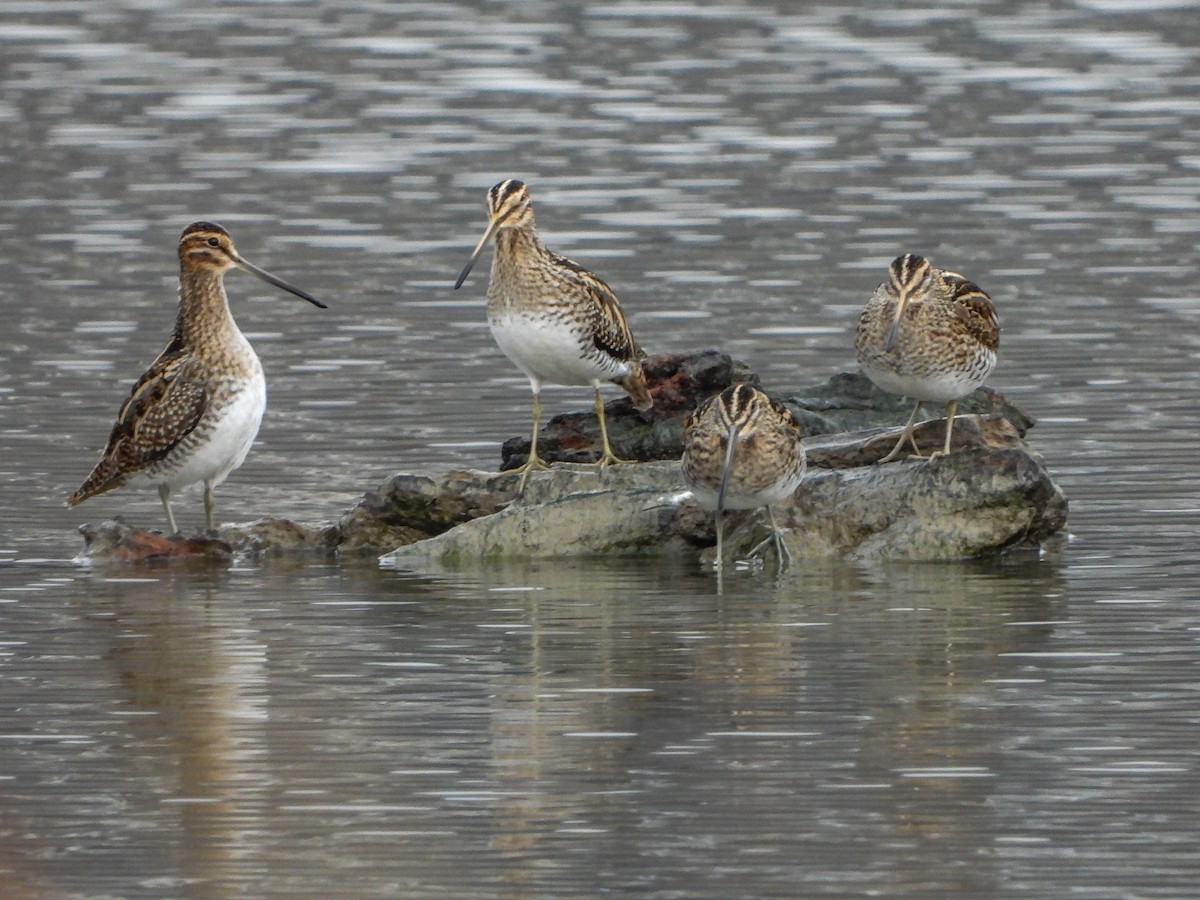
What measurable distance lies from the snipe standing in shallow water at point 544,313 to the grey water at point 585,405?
50.2 inches

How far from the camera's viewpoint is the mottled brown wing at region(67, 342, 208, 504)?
14562 mm

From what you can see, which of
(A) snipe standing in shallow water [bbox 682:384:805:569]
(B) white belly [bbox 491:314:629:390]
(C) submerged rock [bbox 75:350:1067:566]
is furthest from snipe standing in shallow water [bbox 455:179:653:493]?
(A) snipe standing in shallow water [bbox 682:384:805:569]

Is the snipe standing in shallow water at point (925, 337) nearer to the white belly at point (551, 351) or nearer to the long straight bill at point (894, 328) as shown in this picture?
the long straight bill at point (894, 328)

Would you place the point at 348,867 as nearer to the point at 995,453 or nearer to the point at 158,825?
the point at 158,825

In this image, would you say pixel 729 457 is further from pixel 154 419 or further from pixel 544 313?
pixel 154 419

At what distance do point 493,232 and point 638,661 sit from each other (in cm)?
386

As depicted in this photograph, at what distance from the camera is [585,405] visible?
19656 mm

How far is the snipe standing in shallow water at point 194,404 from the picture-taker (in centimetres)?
1459

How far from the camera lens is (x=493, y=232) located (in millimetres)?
15117

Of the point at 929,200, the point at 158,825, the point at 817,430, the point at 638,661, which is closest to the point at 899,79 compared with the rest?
the point at 929,200

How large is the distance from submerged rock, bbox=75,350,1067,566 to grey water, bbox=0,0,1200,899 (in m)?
0.24

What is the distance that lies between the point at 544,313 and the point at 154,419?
7.08 feet

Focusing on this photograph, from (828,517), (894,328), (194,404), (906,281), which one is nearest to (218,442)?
(194,404)

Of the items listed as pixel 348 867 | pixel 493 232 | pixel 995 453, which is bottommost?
pixel 348 867
